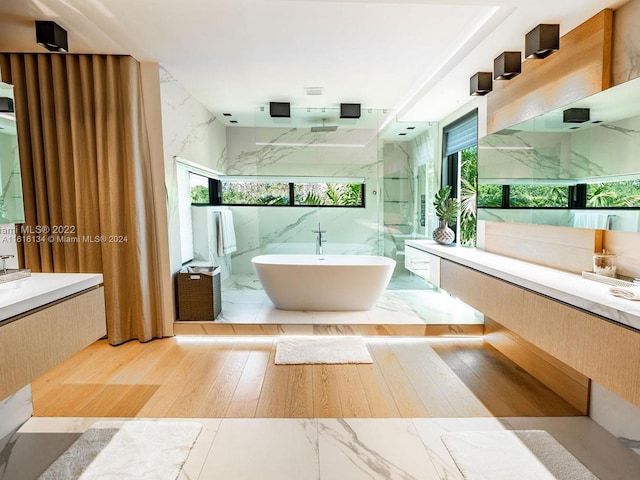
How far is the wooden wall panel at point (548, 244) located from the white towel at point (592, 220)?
0.23 ft

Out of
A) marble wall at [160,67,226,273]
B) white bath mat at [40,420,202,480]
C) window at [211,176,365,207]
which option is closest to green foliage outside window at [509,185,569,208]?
window at [211,176,365,207]

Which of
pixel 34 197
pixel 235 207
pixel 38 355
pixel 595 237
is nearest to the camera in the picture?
pixel 38 355

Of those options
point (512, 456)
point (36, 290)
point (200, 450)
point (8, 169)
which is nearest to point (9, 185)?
point (8, 169)

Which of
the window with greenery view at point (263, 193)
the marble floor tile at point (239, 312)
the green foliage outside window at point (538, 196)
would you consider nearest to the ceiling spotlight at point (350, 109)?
the window with greenery view at point (263, 193)

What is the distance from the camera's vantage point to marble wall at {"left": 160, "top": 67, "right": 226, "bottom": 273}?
346 centimetres

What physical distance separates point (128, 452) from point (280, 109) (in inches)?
144

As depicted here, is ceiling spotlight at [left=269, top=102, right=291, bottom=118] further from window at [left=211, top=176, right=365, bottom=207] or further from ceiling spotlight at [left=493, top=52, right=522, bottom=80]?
ceiling spotlight at [left=493, top=52, right=522, bottom=80]

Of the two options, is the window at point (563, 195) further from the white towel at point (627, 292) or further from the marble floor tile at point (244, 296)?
the marble floor tile at point (244, 296)

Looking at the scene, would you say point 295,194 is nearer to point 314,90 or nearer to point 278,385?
point 314,90

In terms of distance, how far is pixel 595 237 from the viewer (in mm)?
2275

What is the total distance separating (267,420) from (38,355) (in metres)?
1.23

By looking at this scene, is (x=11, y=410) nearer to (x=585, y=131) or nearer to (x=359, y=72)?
(x=359, y=72)

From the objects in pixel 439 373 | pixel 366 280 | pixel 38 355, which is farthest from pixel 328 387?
pixel 38 355

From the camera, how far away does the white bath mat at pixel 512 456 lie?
174cm
